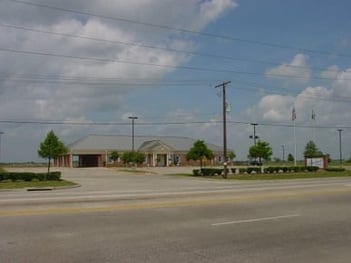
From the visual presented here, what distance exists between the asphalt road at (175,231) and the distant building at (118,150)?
80335 mm

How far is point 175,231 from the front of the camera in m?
11.7

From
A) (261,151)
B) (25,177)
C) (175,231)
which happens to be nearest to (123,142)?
(261,151)

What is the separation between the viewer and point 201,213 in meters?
15.3

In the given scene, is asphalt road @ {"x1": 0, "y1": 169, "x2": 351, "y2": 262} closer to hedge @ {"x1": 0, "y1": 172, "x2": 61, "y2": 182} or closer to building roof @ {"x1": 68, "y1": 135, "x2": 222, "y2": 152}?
hedge @ {"x1": 0, "y1": 172, "x2": 61, "y2": 182}

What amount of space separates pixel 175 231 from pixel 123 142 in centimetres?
9532

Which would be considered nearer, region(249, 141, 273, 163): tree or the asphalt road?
the asphalt road

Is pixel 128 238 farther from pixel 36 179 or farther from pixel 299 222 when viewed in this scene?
pixel 36 179

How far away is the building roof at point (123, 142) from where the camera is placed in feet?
327

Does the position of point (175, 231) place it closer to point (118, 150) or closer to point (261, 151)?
point (261, 151)

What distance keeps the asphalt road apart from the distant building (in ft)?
264

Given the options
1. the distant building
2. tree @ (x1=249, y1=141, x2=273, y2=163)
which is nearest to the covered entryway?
the distant building

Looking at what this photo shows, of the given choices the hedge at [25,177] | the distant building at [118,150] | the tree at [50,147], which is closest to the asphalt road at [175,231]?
the hedge at [25,177]

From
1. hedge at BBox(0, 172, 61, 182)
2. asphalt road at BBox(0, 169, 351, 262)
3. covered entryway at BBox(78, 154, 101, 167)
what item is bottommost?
asphalt road at BBox(0, 169, 351, 262)

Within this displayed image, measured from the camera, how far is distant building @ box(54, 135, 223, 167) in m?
98.4
